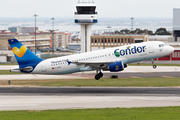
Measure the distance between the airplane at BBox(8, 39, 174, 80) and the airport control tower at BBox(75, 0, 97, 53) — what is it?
77.5 meters

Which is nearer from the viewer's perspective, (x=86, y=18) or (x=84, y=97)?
(x=84, y=97)

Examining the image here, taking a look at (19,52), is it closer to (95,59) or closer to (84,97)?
(95,59)

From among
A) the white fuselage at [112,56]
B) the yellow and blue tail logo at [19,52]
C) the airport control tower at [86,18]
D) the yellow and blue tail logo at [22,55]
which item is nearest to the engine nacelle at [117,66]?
the white fuselage at [112,56]

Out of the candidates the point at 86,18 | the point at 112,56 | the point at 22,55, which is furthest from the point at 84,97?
the point at 86,18

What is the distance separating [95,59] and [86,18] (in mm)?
78636

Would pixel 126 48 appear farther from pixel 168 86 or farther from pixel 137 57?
pixel 168 86

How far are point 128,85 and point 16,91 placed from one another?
1712cm

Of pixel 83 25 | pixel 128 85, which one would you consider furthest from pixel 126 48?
pixel 83 25

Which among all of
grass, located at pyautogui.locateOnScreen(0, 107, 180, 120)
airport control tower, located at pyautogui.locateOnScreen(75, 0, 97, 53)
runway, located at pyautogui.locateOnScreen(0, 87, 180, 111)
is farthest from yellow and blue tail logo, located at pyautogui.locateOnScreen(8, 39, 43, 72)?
airport control tower, located at pyautogui.locateOnScreen(75, 0, 97, 53)

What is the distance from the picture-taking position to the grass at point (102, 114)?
27328mm

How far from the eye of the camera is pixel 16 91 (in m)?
43.2

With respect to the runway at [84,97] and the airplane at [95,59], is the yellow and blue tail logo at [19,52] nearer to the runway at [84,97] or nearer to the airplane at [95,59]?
the airplane at [95,59]

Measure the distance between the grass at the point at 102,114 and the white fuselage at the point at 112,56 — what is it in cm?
1916

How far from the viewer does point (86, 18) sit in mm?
127000
